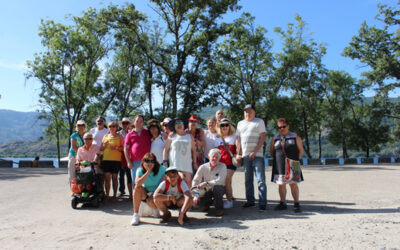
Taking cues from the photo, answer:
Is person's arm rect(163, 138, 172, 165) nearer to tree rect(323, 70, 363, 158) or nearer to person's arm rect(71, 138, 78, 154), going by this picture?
person's arm rect(71, 138, 78, 154)

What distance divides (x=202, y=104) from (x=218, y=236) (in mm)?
22277

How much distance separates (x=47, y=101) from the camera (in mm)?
30000

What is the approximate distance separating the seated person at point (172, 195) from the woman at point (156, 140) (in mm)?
1079

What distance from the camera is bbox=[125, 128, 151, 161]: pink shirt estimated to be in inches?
237

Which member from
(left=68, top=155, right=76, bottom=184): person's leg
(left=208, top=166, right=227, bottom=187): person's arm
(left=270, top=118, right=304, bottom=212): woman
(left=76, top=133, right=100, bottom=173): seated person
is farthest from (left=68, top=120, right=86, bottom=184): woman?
(left=270, top=118, right=304, bottom=212): woman

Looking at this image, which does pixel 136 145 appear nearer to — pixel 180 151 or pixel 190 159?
pixel 180 151

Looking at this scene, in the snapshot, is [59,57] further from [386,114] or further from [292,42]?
[386,114]

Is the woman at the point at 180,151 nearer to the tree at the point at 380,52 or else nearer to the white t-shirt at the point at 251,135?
the white t-shirt at the point at 251,135

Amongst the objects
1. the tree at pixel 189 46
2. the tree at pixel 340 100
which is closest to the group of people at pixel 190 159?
the tree at pixel 189 46

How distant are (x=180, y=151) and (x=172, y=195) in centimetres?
90

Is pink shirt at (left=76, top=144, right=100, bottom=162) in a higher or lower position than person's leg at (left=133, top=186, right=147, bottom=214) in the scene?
higher

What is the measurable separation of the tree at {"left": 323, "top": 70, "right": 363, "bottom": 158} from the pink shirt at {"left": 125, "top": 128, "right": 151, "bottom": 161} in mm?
35802

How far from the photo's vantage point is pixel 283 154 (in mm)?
5742

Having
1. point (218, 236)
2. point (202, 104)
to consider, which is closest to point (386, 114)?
point (202, 104)
